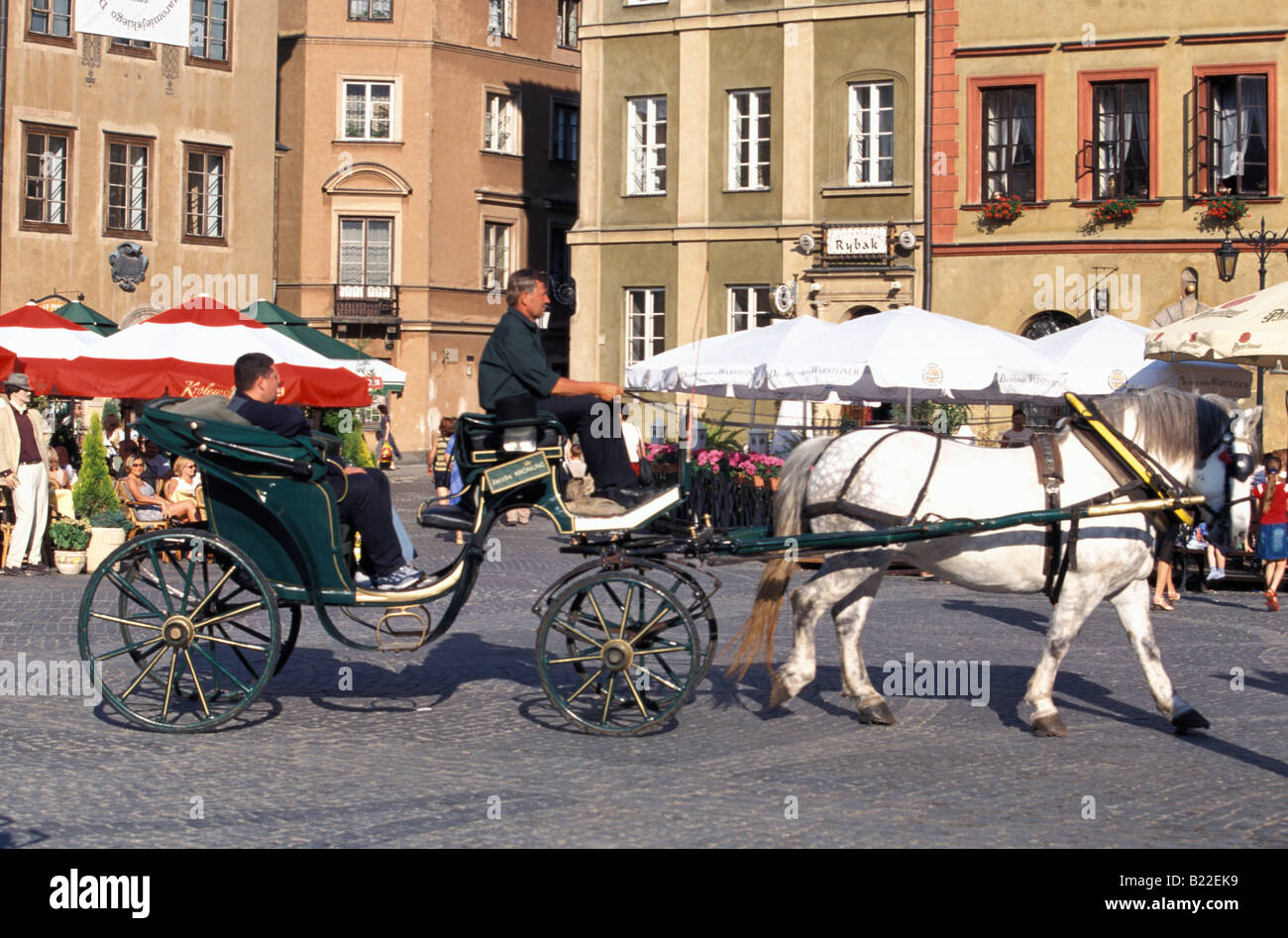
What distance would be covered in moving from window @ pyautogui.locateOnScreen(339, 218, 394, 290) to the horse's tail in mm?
38569

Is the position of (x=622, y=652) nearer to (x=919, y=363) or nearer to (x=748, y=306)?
(x=919, y=363)

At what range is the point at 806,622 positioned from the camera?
9578mm

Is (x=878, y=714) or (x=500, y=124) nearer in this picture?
(x=878, y=714)

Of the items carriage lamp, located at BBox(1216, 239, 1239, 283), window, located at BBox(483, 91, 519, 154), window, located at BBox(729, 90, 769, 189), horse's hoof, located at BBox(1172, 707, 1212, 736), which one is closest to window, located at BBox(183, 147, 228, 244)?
window, located at BBox(483, 91, 519, 154)

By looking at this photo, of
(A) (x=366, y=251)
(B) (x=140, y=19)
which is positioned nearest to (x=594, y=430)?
(B) (x=140, y=19)

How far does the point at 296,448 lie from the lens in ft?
30.2

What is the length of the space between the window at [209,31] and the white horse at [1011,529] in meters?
32.4

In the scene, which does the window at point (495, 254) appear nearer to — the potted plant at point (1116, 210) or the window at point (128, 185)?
the window at point (128, 185)

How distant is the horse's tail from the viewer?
9344mm

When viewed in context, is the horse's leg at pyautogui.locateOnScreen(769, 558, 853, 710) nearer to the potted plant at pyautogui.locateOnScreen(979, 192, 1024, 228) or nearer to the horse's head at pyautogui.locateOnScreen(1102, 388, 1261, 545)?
the horse's head at pyautogui.locateOnScreen(1102, 388, 1261, 545)

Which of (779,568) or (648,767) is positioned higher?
(779,568)

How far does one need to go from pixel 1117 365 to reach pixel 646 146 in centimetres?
1758

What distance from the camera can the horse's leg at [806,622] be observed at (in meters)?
9.48
